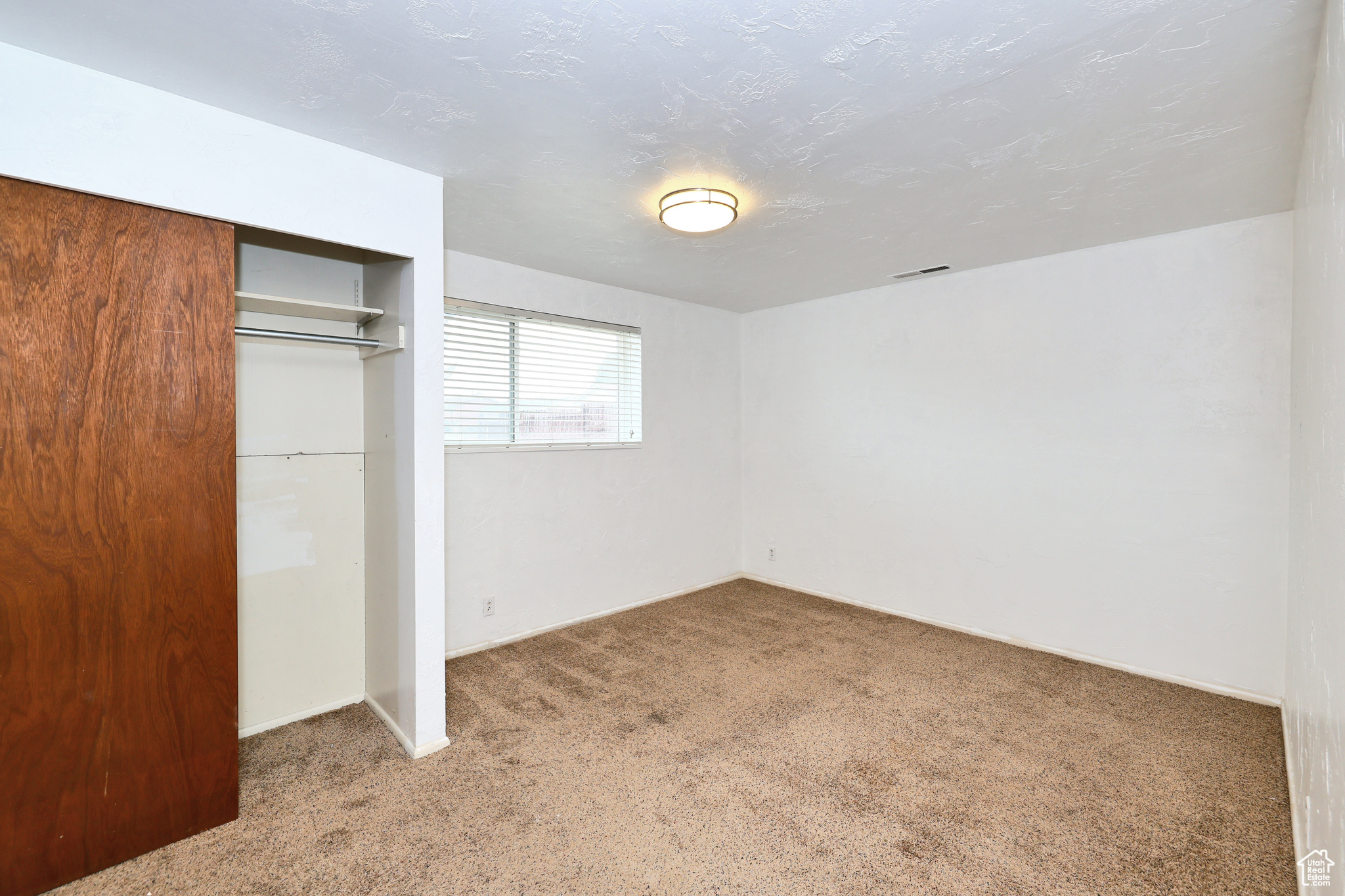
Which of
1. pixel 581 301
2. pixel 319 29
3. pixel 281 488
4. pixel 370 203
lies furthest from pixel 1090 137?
pixel 281 488

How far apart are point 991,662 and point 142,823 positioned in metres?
3.96

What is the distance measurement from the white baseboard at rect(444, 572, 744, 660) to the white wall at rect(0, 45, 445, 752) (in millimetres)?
616

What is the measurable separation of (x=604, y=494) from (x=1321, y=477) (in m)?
3.59

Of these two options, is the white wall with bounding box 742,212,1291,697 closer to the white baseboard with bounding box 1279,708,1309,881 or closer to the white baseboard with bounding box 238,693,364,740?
the white baseboard with bounding box 1279,708,1309,881

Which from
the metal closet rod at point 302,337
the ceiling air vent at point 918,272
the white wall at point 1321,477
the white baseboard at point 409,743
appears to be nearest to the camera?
the white wall at point 1321,477

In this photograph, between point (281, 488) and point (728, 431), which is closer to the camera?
point (281, 488)

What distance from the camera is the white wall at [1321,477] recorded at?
51.3 inches

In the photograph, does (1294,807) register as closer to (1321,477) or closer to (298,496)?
(1321,477)

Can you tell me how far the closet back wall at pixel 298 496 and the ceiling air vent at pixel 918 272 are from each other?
332 cm

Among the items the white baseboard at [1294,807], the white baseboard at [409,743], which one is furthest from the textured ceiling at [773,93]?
the white baseboard at [409,743]

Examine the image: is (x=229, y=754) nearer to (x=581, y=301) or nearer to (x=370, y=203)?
(x=370, y=203)

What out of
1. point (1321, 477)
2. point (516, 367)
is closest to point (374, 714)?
point (516, 367)

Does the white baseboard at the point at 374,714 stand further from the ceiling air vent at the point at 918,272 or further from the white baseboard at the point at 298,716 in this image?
the ceiling air vent at the point at 918,272

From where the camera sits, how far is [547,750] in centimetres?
250
